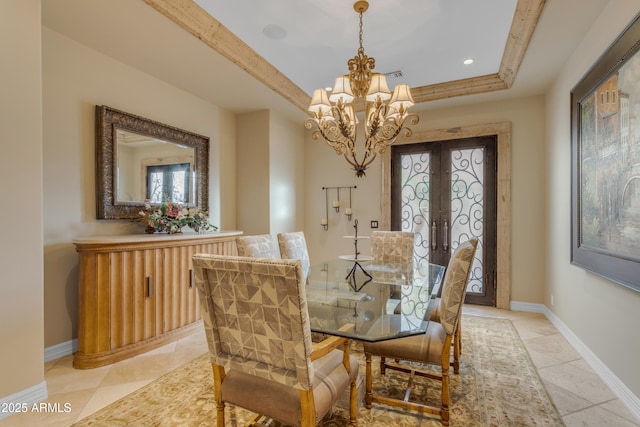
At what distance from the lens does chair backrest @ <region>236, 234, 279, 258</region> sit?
246 cm

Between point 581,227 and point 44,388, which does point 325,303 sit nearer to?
point 44,388

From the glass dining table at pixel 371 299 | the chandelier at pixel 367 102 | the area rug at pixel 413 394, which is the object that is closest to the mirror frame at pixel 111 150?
the area rug at pixel 413 394

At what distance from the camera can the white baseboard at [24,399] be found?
6.06 feet

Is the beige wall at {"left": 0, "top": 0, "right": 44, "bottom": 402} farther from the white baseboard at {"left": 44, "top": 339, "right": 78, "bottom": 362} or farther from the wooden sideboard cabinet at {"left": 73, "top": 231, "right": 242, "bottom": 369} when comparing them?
the white baseboard at {"left": 44, "top": 339, "right": 78, "bottom": 362}

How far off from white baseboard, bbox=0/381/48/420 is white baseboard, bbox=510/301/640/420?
372cm

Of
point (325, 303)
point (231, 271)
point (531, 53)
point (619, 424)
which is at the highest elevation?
point (531, 53)

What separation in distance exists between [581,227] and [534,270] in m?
1.47

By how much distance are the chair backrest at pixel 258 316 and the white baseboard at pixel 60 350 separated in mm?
2130

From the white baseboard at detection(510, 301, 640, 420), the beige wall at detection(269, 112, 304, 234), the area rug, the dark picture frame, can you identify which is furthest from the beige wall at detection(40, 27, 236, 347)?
the white baseboard at detection(510, 301, 640, 420)

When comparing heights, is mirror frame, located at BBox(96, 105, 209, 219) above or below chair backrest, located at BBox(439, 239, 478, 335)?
above

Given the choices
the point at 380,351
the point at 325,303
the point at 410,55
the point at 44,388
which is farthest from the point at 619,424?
the point at 44,388

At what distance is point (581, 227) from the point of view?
2654 millimetres

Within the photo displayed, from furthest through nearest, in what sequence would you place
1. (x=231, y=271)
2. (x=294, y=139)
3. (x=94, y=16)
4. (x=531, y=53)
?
(x=294, y=139)
(x=531, y=53)
(x=94, y=16)
(x=231, y=271)

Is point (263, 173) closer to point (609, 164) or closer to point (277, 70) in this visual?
point (277, 70)
